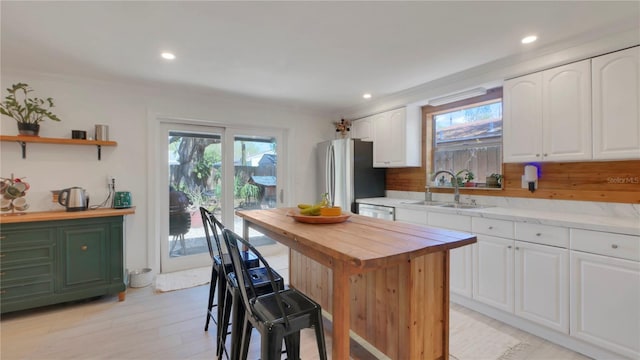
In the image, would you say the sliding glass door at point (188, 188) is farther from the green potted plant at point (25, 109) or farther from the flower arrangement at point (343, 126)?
the flower arrangement at point (343, 126)

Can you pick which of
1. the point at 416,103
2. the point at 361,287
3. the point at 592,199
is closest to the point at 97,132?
the point at 361,287

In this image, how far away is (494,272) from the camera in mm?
2537

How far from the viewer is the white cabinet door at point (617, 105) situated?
2055 millimetres

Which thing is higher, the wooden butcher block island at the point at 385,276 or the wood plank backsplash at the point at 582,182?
the wood plank backsplash at the point at 582,182

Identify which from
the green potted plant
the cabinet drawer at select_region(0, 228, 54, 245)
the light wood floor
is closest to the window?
the light wood floor

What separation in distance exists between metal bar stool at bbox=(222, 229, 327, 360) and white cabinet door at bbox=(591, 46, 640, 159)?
2443 millimetres

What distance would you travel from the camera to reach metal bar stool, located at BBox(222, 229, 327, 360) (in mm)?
1338

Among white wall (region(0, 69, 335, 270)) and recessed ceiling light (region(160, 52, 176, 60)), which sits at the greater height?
recessed ceiling light (region(160, 52, 176, 60))

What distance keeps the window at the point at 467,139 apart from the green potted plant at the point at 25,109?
4327mm

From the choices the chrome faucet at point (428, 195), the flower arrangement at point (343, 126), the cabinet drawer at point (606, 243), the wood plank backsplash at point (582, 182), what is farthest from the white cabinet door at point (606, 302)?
the flower arrangement at point (343, 126)

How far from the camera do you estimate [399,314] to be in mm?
1763

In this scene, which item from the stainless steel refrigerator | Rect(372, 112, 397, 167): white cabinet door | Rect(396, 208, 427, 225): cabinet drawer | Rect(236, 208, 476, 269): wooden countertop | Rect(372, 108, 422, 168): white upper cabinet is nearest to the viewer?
Rect(236, 208, 476, 269): wooden countertop

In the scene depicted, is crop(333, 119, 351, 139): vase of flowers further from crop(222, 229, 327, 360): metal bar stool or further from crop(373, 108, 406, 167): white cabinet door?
crop(222, 229, 327, 360): metal bar stool

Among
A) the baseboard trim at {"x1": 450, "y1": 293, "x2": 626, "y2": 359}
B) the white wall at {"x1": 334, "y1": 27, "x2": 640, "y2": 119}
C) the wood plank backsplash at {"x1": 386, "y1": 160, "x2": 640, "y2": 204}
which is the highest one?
the white wall at {"x1": 334, "y1": 27, "x2": 640, "y2": 119}
